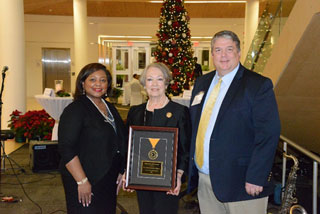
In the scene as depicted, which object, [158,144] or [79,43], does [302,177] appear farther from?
[79,43]

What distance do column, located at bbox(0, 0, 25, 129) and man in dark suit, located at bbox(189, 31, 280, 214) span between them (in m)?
6.63

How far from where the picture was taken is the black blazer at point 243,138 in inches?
75.3

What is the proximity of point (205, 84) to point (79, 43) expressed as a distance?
472 inches

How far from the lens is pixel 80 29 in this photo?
1326 centimetres

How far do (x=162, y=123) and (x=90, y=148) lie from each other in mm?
551

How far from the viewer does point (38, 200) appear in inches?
165

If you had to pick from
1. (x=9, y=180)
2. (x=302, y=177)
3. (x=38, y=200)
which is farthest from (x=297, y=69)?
(x=9, y=180)

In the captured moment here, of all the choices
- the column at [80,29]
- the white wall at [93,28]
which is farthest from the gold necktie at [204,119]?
the white wall at [93,28]

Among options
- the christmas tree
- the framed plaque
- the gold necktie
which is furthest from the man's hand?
the christmas tree

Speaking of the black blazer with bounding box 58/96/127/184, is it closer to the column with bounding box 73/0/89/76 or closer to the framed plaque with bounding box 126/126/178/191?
the framed plaque with bounding box 126/126/178/191

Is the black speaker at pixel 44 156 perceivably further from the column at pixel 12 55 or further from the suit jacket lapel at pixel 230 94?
the suit jacket lapel at pixel 230 94

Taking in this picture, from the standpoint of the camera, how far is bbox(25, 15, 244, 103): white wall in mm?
16892

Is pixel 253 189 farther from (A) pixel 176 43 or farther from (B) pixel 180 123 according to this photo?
(A) pixel 176 43

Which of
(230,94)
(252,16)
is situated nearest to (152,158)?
(230,94)
